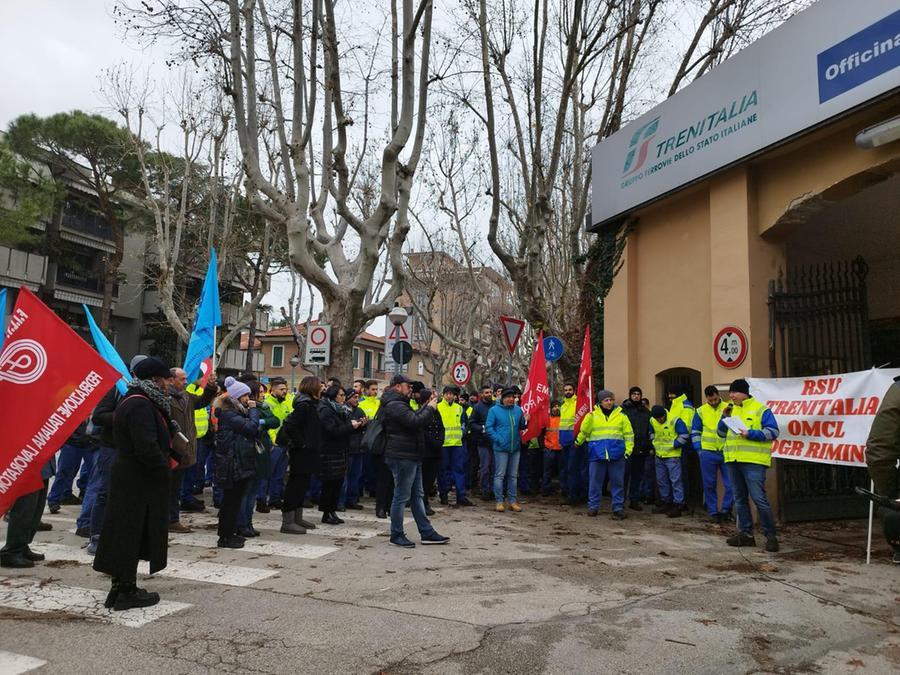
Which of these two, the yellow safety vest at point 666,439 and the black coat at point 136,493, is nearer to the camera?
the black coat at point 136,493

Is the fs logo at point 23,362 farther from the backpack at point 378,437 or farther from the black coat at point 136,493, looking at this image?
the backpack at point 378,437

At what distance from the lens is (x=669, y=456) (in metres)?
10.1

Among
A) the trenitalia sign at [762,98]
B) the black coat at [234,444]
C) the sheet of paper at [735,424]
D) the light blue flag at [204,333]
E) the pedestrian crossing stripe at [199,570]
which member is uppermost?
the trenitalia sign at [762,98]

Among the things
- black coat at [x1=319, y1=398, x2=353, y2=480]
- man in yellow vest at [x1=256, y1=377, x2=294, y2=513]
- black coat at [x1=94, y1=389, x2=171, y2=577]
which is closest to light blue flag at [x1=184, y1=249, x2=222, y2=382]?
man in yellow vest at [x1=256, y1=377, x2=294, y2=513]

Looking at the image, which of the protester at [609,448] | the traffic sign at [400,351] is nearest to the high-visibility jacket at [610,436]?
the protester at [609,448]

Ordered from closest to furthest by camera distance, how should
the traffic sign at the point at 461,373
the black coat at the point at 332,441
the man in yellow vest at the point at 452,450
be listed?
1. the black coat at the point at 332,441
2. the man in yellow vest at the point at 452,450
3. the traffic sign at the point at 461,373

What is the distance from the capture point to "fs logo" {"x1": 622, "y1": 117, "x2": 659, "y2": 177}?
11.8m

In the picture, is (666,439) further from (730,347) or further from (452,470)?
(452,470)

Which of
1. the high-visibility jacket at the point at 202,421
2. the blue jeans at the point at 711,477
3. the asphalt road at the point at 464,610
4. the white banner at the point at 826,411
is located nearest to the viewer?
the asphalt road at the point at 464,610

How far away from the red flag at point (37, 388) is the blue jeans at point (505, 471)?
6.40 meters

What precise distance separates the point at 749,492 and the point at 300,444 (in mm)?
5356

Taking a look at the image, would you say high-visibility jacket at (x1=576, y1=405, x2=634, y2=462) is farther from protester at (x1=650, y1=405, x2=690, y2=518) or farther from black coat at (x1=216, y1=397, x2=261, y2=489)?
black coat at (x1=216, y1=397, x2=261, y2=489)

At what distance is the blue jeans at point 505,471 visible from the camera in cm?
1027

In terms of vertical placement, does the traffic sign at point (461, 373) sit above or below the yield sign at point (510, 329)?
below
